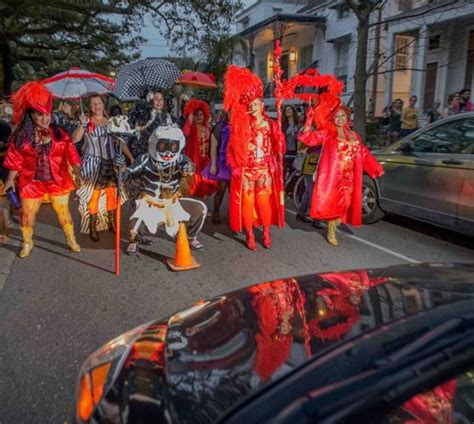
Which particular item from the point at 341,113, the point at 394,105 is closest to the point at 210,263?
the point at 341,113

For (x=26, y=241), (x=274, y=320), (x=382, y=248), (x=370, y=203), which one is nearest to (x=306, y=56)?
(x=370, y=203)

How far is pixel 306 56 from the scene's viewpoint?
2472cm

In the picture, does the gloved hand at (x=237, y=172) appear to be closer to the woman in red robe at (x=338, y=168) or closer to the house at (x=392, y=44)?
the woman in red robe at (x=338, y=168)

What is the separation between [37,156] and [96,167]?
858 millimetres

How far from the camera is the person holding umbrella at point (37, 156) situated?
493cm

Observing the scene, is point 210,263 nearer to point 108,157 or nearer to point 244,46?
point 108,157

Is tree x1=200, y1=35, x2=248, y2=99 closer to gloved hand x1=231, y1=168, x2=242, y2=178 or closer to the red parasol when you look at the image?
the red parasol

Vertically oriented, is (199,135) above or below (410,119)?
above

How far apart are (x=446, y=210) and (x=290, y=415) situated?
16.7ft

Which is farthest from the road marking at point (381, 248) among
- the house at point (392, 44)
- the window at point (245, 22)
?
the window at point (245, 22)

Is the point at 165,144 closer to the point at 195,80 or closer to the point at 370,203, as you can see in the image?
the point at 370,203

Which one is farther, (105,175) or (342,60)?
(342,60)

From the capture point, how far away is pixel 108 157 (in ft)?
19.4

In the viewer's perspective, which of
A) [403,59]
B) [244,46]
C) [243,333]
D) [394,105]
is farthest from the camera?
[244,46]
